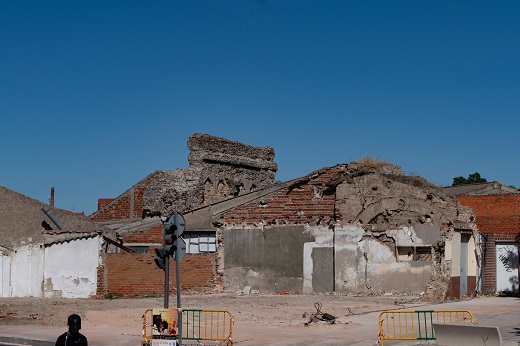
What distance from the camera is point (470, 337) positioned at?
14.8 meters

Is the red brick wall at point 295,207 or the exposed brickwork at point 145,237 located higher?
the red brick wall at point 295,207

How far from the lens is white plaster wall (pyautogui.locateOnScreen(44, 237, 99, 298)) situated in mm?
28453

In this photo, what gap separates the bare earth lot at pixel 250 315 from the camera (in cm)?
1758

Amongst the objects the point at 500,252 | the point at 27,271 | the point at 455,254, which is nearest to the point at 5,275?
the point at 27,271

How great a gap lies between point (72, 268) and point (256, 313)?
9.44m

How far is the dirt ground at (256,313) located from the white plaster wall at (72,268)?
3.15 feet

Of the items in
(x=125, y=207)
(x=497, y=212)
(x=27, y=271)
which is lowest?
(x=27, y=271)

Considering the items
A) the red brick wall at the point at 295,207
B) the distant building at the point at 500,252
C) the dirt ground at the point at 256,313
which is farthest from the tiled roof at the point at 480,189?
the dirt ground at the point at 256,313

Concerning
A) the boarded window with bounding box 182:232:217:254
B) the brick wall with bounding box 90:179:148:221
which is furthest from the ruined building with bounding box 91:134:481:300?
the brick wall with bounding box 90:179:148:221

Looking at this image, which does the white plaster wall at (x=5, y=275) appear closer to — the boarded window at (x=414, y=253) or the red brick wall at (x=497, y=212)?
the boarded window at (x=414, y=253)

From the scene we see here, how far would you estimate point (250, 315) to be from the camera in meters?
22.2

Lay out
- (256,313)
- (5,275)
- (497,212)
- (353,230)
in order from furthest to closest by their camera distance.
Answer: (497,212), (353,230), (5,275), (256,313)

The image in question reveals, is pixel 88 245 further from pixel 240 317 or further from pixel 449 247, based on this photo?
pixel 449 247

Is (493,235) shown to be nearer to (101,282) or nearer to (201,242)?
(201,242)
